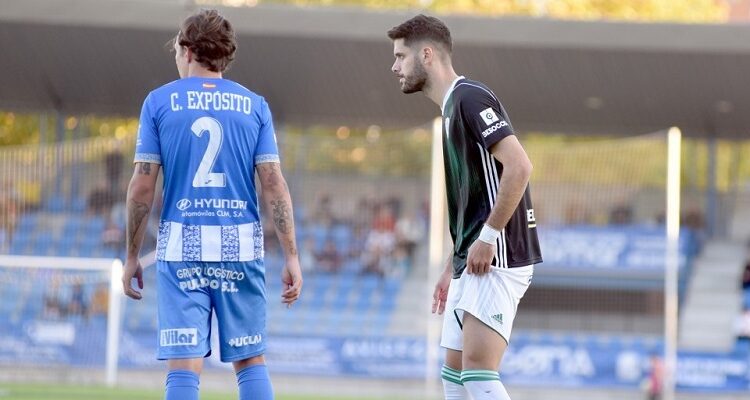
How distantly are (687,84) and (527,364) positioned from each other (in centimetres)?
809

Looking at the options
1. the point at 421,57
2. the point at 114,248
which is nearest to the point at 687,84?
the point at 114,248

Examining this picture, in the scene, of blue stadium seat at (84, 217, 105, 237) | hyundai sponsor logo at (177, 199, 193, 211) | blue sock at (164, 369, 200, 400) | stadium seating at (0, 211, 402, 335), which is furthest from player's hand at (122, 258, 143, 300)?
blue stadium seat at (84, 217, 105, 237)

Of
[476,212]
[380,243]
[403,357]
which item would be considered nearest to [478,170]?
[476,212]

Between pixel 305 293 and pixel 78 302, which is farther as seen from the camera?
pixel 305 293

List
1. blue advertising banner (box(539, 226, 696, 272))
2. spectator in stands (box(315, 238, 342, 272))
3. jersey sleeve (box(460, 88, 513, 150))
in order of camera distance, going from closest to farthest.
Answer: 1. jersey sleeve (box(460, 88, 513, 150))
2. blue advertising banner (box(539, 226, 696, 272))
3. spectator in stands (box(315, 238, 342, 272))

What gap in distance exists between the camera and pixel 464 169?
21.4 feet

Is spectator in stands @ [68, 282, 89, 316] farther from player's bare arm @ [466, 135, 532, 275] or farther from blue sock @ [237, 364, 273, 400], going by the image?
player's bare arm @ [466, 135, 532, 275]

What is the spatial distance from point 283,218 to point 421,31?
1.11 meters

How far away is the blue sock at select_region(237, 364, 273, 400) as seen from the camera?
640 centimetres

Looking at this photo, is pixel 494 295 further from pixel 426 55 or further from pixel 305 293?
pixel 305 293

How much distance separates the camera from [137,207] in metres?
6.41

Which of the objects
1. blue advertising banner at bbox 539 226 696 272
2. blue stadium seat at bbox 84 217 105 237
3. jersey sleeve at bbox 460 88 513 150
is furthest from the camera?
blue stadium seat at bbox 84 217 105 237

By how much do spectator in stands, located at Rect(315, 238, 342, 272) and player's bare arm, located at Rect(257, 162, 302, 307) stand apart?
15261mm

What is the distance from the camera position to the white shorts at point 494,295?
643 cm
